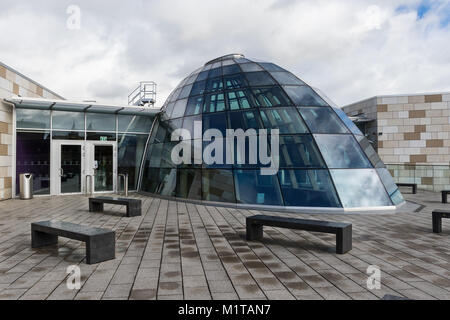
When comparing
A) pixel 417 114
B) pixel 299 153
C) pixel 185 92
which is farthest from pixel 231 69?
pixel 417 114

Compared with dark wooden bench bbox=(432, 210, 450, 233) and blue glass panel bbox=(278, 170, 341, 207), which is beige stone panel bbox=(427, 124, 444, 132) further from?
dark wooden bench bbox=(432, 210, 450, 233)

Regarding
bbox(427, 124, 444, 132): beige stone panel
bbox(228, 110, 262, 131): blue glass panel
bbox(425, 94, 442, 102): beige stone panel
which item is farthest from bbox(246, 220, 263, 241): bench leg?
bbox(425, 94, 442, 102): beige stone panel

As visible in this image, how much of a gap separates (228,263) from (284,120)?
7239 millimetres

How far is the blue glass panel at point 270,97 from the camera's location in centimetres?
1183

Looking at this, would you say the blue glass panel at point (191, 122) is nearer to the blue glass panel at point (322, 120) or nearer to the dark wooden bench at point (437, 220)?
the blue glass panel at point (322, 120)

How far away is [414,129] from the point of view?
21188mm

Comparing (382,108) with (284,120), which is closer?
(284,120)

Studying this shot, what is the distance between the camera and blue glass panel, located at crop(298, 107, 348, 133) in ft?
36.5

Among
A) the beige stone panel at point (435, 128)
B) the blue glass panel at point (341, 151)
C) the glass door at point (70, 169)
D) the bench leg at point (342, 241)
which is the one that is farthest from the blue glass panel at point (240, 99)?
the beige stone panel at point (435, 128)

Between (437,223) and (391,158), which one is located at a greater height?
(391,158)

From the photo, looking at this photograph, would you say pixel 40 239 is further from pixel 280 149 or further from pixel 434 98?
pixel 434 98

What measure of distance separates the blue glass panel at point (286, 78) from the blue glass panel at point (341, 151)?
2931 mm

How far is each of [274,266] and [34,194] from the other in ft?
44.9

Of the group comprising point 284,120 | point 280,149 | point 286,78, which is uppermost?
point 286,78
